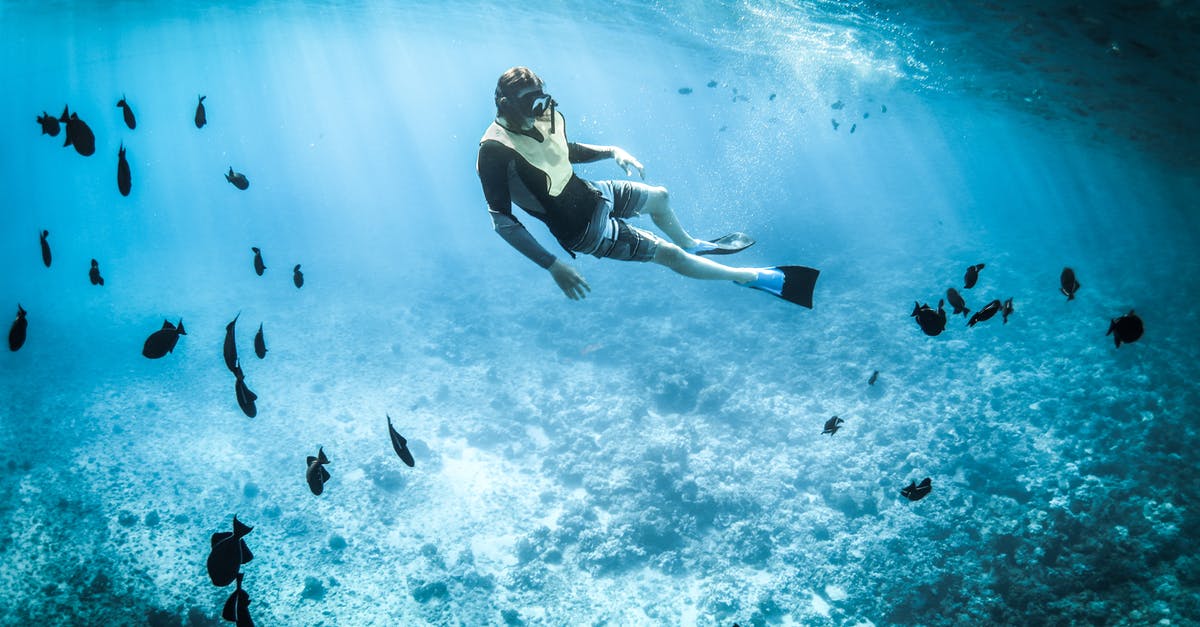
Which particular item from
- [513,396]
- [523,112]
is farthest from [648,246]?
[513,396]

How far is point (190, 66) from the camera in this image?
44.9 m

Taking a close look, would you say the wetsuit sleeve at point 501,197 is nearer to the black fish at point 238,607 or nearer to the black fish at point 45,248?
the black fish at point 238,607

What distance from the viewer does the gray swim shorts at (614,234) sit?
4.34 metres

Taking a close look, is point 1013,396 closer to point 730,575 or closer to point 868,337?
point 868,337

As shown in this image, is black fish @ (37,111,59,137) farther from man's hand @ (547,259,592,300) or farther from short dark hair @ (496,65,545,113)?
man's hand @ (547,259,592,300)

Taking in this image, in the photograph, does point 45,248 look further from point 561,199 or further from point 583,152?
point 583,152

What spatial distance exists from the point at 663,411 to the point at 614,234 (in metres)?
9.06

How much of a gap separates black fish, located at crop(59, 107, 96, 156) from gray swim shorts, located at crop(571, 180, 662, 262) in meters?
3.76

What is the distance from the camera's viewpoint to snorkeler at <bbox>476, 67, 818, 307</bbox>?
379cm

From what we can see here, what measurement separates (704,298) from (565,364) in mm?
6297

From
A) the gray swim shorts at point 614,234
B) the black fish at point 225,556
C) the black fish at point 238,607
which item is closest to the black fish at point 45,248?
the black fish at point 225,556

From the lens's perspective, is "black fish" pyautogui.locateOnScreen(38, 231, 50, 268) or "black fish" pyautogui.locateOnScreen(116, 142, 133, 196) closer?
"black fish" pyautogui.locateOnScreen(116, 142, 133, 196)

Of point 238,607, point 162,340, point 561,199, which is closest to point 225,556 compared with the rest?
point 238,607

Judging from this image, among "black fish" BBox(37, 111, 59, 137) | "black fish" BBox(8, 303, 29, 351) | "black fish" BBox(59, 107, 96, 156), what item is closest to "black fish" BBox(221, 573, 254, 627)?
"black fish" BBox(8, 303, 29, 351)
